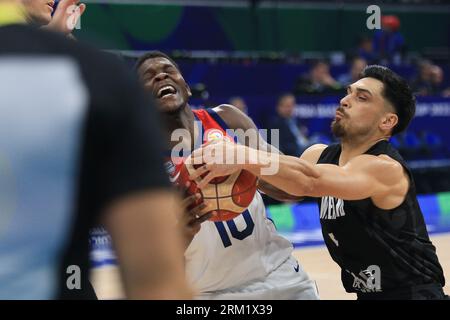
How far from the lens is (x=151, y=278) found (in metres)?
1.27

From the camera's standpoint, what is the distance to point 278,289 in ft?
14.3

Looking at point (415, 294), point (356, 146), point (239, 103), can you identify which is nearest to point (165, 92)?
point (356, 146)

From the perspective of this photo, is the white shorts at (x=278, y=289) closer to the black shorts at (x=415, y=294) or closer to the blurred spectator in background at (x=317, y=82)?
the black shorts at (x=415, y=294)

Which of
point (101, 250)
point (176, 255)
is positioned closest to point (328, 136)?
point (101, 250)

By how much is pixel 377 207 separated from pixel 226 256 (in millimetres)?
836

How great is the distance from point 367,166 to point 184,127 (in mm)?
971

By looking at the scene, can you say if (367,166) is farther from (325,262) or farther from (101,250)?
(101,250)

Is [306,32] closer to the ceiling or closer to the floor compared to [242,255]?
closer to the ceiling

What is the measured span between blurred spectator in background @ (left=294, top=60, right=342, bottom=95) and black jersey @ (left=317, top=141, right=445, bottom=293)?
738cm

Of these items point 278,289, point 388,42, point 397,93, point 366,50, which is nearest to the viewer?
point 278,289

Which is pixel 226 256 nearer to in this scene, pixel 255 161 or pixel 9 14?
pixel 255 161

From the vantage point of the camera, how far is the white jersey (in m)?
4.30

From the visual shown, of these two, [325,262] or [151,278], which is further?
[325,262]

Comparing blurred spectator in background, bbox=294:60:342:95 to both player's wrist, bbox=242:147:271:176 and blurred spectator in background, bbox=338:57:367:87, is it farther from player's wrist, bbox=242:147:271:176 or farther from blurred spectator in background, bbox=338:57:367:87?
player's wrist, bbox=242:147:271:176
